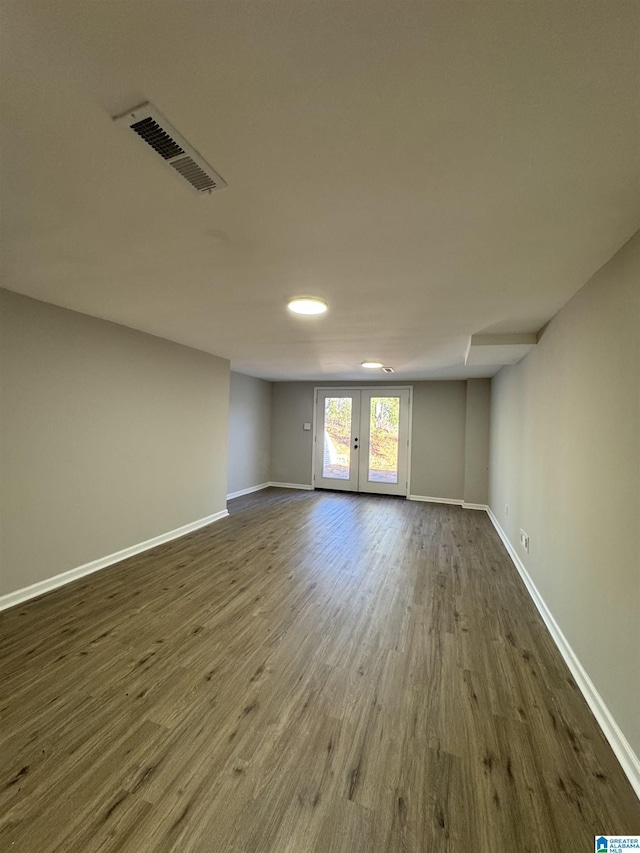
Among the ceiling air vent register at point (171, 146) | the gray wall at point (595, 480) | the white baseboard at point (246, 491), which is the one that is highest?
the ceiling air vent register at point (171, 146)

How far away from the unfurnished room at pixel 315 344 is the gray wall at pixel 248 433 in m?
2.60

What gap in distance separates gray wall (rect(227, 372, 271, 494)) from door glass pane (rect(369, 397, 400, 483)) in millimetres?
2271

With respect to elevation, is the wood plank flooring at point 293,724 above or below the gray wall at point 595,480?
below

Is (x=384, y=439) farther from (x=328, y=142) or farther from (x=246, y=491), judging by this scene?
(x=328, y=142)

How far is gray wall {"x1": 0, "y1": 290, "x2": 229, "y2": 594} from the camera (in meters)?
2.55

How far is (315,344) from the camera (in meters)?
3.76

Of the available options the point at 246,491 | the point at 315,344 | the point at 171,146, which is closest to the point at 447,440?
the point at 315,344

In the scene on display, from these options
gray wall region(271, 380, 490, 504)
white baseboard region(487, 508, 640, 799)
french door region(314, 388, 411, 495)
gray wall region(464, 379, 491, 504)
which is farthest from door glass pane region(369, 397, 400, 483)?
white baseboard region(487, 508, 640, 799)

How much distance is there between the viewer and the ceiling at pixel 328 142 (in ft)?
2.44

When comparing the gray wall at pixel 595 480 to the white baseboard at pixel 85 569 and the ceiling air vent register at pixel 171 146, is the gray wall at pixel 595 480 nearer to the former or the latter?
the ceiling air vent register at pixel 171 146

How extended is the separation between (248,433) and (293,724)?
5.46 metres

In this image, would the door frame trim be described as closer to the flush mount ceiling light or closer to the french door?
the french door

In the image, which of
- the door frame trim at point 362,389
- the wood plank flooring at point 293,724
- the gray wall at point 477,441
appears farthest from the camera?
the door frame trim at point 362,389

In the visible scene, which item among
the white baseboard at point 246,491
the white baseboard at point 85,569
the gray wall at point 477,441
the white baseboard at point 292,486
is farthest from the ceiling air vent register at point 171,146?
the white baseboard at point 292,486
